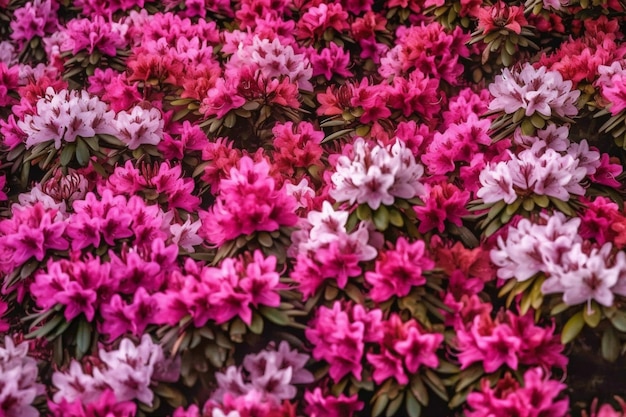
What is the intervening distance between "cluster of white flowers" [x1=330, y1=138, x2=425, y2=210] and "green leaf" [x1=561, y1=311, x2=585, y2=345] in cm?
57

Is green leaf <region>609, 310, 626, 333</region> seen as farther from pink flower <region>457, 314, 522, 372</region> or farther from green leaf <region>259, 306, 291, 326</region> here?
green leaf <region>259, 306, 291, 326</region>

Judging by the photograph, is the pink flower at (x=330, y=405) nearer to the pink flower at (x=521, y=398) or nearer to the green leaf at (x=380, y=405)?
the green leaf at (x=380, y=405)

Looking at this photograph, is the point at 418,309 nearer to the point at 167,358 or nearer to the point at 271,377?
the point at 271,377

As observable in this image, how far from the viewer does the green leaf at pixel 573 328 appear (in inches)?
74.4

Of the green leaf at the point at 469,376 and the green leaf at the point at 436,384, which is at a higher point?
the green leaf at the point at 469,376

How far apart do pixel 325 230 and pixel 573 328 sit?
29.8 inches

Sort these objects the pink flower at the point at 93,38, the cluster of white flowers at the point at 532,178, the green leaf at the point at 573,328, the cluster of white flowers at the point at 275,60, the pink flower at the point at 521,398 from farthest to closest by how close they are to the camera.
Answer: the pink flower at the point at 93,38 → the cluster of white flowers at the point at 275,60 → the cluster of white flowers at the point at 532,178 → the green leaf at the point at 573,328 → the pink flower at the point at 521,398

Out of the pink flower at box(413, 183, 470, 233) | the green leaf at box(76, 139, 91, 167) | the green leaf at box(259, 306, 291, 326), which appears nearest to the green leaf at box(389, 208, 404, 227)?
the pink flower at box(413, 183, 470, 233)

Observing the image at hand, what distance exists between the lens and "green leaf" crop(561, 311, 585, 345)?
1889 millimetres

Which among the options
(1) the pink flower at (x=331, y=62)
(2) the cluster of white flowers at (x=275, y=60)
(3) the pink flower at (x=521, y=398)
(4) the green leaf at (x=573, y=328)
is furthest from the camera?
(1) the pink flower at (x=331, y=62)

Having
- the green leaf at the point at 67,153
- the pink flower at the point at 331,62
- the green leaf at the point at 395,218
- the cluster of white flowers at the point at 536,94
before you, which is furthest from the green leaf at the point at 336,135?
the green leaf at the point at 67,153

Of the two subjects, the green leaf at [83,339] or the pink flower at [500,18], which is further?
the pink flower at [500,18]

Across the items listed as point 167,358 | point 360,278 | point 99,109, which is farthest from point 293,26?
point 167,358

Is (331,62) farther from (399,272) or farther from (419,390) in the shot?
(419,390)
